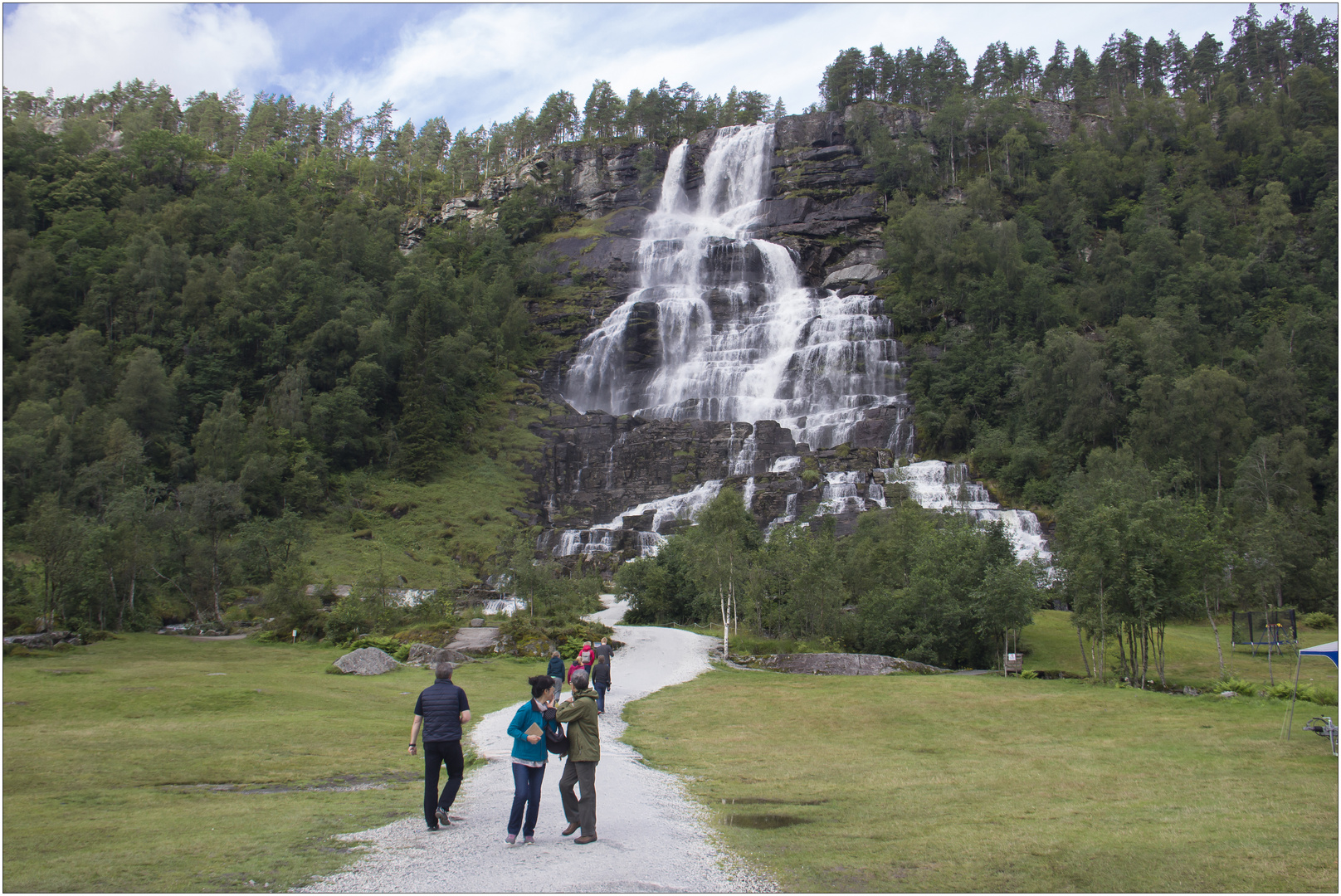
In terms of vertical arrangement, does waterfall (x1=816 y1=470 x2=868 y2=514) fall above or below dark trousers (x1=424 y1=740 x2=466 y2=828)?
above

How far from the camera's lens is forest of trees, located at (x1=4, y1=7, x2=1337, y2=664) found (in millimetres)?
32031

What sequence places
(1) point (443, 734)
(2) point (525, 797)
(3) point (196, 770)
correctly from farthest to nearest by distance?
(3) point (196, 770), (1) point (443, 734), (2) point (525, 797)

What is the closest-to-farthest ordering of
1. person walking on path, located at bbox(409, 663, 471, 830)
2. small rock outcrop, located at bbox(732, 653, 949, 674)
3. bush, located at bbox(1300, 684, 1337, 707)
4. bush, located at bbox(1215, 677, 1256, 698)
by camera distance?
person walking on path, located at bbox(409, 663, 471, 830), bush, located at bbox(1300, 684, 1337, 707), bush, located at bbox(1215, 677, 1256, 698), small rock outcrop, located at bbox(732, 653, 949, 674)

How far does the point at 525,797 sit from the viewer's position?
764 cm

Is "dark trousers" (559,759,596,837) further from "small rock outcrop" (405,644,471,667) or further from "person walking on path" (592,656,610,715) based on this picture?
"small rock outcrop" (405,644,471,667)

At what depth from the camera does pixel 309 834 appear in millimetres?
7727

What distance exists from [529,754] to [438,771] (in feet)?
3.19

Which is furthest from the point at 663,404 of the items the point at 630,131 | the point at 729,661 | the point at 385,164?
the point at 385,164

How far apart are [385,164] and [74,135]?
38954 millimetres

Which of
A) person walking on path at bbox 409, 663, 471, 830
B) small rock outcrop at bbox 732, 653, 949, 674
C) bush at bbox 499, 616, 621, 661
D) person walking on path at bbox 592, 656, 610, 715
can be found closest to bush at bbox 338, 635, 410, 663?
bush at bbox 499, 616, 621, 661

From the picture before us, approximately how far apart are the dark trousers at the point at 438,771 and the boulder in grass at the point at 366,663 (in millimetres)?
16610

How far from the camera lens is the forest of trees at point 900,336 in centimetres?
3203

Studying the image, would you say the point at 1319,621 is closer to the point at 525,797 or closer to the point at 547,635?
the point at 547,635

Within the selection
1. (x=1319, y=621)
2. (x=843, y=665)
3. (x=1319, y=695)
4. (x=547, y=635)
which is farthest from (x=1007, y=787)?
(x=1319, y=621)
